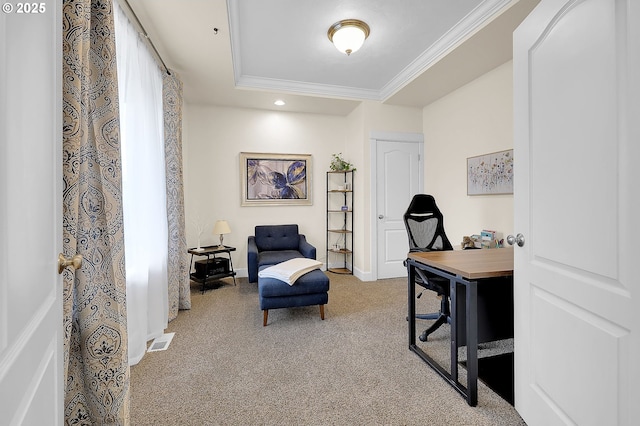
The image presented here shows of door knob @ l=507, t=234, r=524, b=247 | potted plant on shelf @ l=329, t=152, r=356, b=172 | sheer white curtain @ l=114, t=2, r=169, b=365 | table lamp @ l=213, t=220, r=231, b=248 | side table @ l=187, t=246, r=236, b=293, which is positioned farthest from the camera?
potted plant on shelf @ l=329, t=152, r=356, b=172

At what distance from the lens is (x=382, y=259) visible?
4352mm

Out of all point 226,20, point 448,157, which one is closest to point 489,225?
point 448,157

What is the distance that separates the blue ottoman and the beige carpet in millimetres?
208

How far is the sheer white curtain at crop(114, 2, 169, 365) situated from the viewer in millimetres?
2066

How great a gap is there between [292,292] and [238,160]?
256cm

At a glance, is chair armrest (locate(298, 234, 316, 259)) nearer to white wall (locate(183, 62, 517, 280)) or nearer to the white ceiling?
white wall (locate(183, 62, 517, 280))

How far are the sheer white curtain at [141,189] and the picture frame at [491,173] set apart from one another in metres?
3.45

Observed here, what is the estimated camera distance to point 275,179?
181 inches

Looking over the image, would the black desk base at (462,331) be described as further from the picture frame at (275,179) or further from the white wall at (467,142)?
the picture frame at (275,179)

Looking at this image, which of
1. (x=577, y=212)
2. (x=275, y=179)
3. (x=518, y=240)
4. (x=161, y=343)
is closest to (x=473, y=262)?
(x=518, y=240)

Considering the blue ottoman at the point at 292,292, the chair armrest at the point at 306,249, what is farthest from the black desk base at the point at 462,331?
the chair armrest at the point at 306,249

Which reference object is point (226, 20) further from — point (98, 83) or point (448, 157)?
point (448, 157)

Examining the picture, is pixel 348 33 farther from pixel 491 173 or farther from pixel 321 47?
pixel 491 173

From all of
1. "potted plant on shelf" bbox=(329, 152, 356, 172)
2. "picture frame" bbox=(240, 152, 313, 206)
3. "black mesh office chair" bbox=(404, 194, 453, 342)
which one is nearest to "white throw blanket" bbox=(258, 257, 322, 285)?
"black mesh office chair" bbox=(404, 194, 453, 342)
